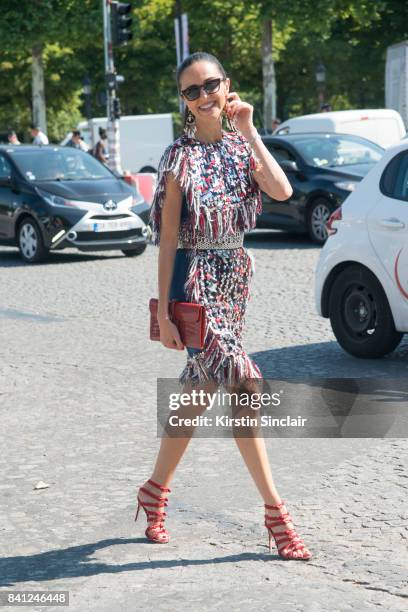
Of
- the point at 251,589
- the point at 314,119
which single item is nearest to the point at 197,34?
the point at 314,119

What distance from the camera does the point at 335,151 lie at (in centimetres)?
1886

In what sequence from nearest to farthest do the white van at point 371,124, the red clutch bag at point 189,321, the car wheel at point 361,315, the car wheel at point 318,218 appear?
the red clutch bag at point 189,321
the car wheel at point 361,315
the car wheel at point 318,218
the white van at point 371,124

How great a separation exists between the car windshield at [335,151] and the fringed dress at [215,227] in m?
14.0

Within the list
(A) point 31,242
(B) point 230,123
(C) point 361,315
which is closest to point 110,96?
(A) point 31,242

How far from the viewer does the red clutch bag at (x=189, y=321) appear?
14.6 ft

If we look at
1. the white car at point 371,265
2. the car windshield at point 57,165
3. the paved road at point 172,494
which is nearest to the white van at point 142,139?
the car windshield at point 57,165

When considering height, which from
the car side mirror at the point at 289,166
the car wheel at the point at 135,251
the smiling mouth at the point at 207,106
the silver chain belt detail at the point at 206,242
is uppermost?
the smiling mouth at the point at 207,106

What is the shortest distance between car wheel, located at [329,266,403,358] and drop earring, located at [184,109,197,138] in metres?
4.24

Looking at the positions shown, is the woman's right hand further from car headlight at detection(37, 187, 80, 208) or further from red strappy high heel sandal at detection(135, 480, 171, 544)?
car headlight at detection(37, 187, 80, 208)

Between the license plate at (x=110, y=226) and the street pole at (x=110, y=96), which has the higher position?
the street pole at (x=110, y=96)

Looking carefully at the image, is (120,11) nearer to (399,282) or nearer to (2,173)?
(2,173)

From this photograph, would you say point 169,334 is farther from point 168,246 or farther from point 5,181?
point 5,181

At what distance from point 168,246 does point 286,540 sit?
112cm

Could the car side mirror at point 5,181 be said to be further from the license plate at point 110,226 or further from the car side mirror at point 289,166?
the car side mirror at point 289,166
